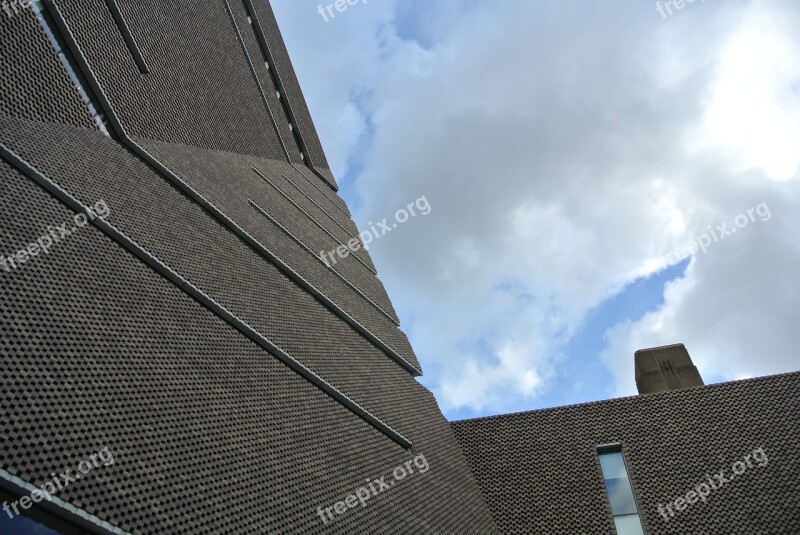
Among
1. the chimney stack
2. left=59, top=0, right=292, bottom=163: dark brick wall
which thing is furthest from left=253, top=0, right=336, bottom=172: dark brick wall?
the chimney stack

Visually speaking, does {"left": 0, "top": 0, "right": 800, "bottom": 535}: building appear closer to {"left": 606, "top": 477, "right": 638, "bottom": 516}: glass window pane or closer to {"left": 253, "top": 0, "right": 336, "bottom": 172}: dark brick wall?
{"left": 606, "top": 477, "right": 638, "bottom": 516}: glass window pane

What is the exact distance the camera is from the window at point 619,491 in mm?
13484

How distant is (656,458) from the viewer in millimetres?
14555

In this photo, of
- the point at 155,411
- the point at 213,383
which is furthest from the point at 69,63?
the point at 155,411

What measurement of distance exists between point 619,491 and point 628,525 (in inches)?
35.3

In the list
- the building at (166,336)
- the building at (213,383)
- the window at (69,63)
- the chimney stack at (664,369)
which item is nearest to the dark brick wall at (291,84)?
the building at (213,383)

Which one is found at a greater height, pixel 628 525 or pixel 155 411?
pixel 155 411

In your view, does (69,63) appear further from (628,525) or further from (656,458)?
(656,458)

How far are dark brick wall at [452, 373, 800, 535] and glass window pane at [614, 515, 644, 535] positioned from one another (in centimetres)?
21

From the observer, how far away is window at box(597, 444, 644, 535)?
44.2 feet

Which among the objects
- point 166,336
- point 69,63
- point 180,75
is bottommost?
point 166,336

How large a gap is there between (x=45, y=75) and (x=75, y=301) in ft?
20.2

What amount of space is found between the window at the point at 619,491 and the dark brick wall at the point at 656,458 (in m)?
0.18

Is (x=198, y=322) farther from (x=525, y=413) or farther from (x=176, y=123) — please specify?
(x=525, y=413)
